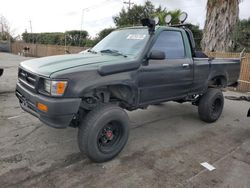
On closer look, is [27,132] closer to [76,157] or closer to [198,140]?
[76,157]

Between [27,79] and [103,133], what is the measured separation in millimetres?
1329

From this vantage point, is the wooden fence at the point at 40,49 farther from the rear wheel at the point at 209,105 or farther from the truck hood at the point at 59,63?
the truck hood at the point at 59,63

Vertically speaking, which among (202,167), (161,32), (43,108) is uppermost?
(161,32)

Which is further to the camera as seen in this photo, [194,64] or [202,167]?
[194,64]

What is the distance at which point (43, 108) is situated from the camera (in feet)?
9.60

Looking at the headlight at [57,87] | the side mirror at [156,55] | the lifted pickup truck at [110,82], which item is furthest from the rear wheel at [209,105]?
the headlight at [57,87]

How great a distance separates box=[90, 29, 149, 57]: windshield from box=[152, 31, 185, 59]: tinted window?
26cm

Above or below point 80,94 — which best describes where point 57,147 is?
below

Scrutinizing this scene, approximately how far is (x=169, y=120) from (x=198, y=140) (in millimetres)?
1150

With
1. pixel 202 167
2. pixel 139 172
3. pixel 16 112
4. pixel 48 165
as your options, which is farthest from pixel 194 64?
pixel 16 112

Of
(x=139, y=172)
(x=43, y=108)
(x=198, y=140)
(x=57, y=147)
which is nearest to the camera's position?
(x=43, y=108)

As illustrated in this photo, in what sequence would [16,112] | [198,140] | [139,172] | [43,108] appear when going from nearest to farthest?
1. [43,108]
2. [139,172]
3. [198,140]
4. [16,112]

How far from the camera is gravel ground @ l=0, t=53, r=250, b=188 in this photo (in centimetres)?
293

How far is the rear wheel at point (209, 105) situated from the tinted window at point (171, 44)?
121 cm
